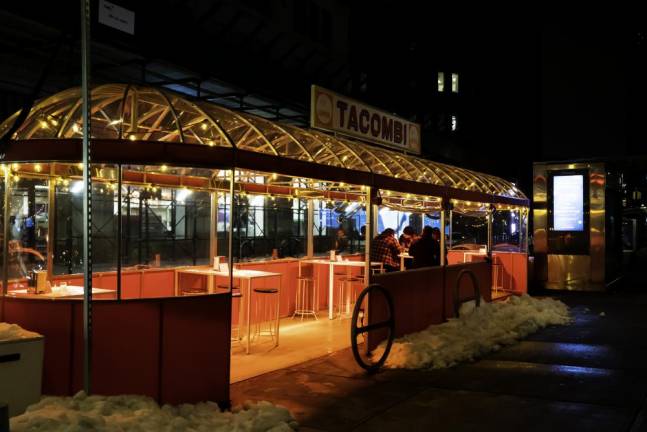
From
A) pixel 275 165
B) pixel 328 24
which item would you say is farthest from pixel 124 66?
pixel 328 24

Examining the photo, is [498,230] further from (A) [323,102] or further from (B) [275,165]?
(B) [275,165]

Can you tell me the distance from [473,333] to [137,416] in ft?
19.7

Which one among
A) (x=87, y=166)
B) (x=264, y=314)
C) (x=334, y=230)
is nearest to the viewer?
(x=87, y=166)

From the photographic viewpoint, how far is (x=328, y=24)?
101 feet

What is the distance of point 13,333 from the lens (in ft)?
18.5

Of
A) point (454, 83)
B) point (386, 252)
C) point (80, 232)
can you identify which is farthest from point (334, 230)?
point (454, 83)

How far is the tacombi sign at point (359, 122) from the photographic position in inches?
402

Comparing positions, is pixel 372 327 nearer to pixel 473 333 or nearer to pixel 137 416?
pixel 473 333

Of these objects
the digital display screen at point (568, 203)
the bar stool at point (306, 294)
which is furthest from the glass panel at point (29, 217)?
the digital display screen at point (568, 203)

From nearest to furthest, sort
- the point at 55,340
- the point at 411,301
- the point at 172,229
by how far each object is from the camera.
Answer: the point at 55,340 < the point at 411,301 < the point at 172,229

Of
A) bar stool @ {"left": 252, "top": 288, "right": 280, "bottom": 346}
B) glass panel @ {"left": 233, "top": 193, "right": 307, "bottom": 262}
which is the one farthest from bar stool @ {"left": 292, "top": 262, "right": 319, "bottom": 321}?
glass panel @ {"left": 233, "top": 193, "right": 307, "bottom": 262}

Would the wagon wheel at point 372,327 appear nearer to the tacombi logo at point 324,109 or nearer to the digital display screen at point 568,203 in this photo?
the tacombi logo at point 324,109

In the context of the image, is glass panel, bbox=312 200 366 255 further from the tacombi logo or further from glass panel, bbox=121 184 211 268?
the tacombi logo

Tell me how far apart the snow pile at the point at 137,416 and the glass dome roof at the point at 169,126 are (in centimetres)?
255
